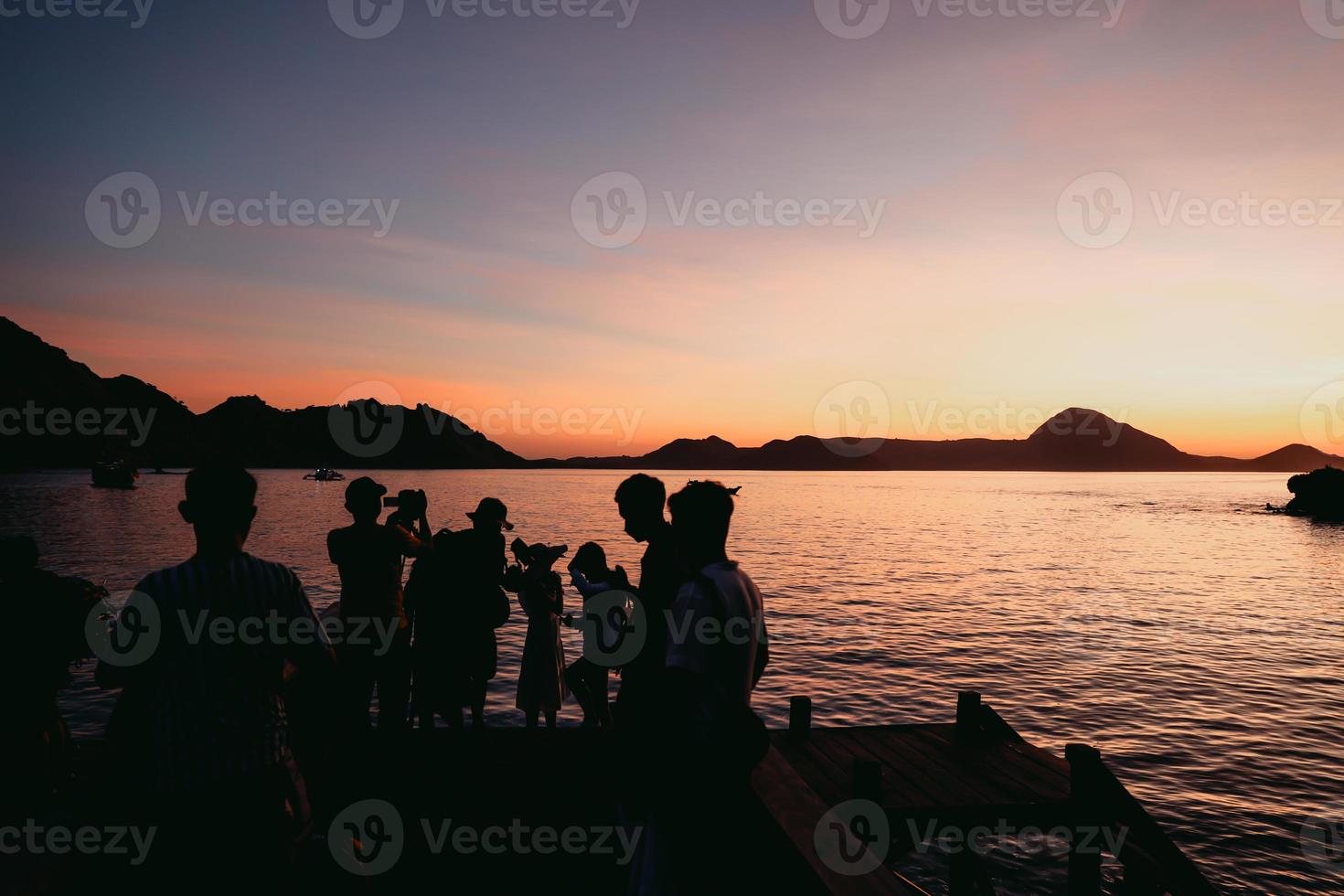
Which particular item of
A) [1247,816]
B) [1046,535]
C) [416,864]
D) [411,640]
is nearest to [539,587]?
[411,640]

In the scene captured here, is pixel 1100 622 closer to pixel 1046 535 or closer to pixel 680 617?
pixel 680 617

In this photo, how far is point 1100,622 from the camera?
3062 cm

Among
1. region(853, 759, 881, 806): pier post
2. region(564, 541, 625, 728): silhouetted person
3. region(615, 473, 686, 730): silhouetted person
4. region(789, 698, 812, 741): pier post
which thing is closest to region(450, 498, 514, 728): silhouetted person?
region(564, 541, 625, 728): silhouetted person

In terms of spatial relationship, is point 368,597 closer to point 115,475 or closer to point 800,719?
point 800,719

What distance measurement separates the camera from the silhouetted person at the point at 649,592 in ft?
12.8

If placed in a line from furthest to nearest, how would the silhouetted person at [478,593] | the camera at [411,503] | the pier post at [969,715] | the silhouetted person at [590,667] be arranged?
the pier post at [969,715] < the camera at [411,503] < the silhouetted person at [478,593] < the silhouetted person at [590,667]

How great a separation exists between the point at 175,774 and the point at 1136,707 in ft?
74.3

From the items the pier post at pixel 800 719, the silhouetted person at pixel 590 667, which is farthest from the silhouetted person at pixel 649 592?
the pier post at pixel 800 719

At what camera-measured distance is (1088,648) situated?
25.9m

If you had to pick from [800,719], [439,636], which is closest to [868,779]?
[800,719]

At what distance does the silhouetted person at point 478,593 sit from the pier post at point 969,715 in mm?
7524

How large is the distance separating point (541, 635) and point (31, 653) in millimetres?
5374

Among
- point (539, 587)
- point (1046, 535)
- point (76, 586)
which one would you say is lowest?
point (1046, 535)

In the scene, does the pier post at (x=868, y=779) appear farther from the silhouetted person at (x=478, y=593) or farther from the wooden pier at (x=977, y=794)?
the silhouetted person at (x=478, y=593)
